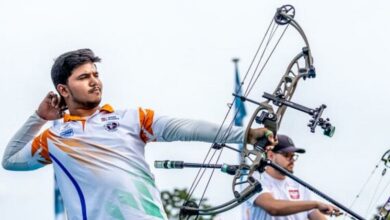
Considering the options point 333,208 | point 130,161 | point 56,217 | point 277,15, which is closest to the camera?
point 130,161

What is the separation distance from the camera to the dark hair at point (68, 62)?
7.22m

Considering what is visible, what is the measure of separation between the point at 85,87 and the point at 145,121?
1.49 ft

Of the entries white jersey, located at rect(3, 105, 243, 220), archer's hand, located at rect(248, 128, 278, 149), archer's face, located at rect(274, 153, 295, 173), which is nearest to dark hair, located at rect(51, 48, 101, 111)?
white jersey, located at rect(3, 105, 243, 220)

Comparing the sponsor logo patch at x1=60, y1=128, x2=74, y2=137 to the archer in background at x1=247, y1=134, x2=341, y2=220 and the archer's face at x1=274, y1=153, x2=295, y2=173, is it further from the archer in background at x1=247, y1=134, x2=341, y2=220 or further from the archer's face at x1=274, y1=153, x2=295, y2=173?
the archer's face at x1=274, y1=153, x2=295, y2=173

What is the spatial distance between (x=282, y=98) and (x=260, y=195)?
2.00 meters

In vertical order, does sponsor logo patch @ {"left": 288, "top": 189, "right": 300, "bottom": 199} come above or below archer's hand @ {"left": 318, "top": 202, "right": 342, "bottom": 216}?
below

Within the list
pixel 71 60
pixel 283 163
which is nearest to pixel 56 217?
pixel 283 163

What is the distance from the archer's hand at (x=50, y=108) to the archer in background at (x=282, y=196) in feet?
7.52

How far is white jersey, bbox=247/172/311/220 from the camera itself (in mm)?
9586

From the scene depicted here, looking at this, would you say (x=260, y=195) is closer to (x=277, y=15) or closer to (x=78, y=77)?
(x=277, y=15)

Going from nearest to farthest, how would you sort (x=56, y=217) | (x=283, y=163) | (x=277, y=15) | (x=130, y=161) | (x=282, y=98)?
(x=130, y=161) → (x=282, y=98) → (x=277, y=15) → (x=283, y=163) → (x=56, y=217)

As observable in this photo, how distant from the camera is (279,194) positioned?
9.73 metres

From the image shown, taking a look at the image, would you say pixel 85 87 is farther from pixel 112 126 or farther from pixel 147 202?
pixel 147 202

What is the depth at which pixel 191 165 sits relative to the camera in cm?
836
